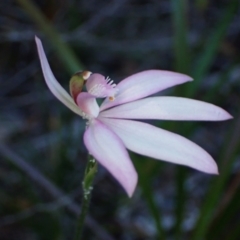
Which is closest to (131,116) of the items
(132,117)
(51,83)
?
(132,117)

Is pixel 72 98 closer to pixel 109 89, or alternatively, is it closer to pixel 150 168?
pixel 109 89

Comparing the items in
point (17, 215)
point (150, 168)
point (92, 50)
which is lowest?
point (17, 215)

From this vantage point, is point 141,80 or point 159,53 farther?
point 159,53

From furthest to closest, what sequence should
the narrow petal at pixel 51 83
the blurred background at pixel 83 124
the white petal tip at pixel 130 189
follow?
the blurred background at pixel 83 124
the narrow petal at pixel 51 83
the white petal tip at pixel 130 189

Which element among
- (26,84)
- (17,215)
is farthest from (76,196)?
(26,84)

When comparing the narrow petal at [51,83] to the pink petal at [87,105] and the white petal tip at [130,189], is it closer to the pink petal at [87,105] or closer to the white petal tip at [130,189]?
the pink petal at [87,105]

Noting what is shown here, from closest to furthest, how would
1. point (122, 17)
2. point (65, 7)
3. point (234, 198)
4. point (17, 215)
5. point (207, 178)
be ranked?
point (234, 198) < point (17, 215) < point (207, 178) < point (65, 7) < point (122, 17)

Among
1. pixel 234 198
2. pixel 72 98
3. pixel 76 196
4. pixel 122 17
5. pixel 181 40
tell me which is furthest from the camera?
pixel 122 17

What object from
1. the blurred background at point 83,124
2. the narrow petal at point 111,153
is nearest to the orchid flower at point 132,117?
the narrow petal at point 111,153
